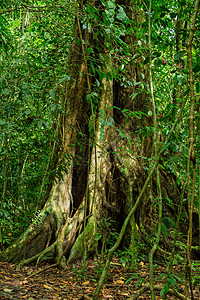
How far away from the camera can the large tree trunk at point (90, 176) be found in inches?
149

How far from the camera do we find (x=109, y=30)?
275 cm

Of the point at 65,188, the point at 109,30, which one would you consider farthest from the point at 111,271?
the point at 109,30

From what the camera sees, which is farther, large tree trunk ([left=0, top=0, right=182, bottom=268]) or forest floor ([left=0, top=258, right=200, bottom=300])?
large tree trunk ([left=0, top=0, right=182, bottom=268])

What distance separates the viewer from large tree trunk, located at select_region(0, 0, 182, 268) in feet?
12.4

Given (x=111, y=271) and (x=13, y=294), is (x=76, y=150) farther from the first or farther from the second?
(x=13, y=294)

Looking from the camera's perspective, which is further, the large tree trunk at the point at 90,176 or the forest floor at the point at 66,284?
the large tree trunk at the point at 90,176

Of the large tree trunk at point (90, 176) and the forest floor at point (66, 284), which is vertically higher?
the large tree trunk at point (90, 176)

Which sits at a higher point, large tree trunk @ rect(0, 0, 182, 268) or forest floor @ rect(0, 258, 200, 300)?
Answer: large tree trunk @ rect(0, 0, 182, 268)

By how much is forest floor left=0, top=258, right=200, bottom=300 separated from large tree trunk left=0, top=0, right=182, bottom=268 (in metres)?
0.26

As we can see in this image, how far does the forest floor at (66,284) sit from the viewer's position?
269cm

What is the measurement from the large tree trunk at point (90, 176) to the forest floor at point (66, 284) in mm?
262

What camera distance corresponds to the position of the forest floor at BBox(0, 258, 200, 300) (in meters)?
2.69

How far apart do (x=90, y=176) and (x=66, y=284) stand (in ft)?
5.75

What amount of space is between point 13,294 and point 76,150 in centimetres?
255
